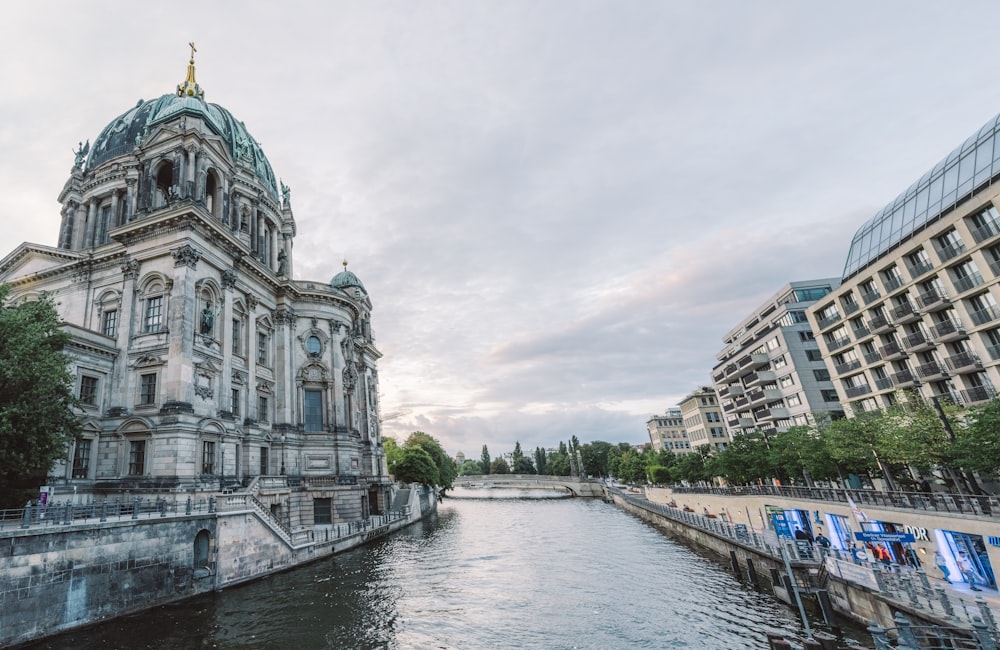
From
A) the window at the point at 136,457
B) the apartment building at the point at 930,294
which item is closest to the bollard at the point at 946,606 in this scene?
the apartment building at the point at 930,294

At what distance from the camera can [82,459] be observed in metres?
31.5

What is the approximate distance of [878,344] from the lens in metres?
45.2

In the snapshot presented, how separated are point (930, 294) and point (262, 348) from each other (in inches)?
2338

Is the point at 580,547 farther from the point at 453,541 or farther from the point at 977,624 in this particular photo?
the point at 977,624

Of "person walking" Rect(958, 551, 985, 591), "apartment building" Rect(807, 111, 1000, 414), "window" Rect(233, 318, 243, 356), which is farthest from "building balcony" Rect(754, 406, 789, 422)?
"window" Rect(233, 318, 243, 356)

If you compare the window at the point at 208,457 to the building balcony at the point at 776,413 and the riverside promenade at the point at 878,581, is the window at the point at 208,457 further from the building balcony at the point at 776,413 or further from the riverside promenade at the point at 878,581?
the building balcony at the point at 776,413

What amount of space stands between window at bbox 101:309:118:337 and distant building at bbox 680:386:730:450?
9209cm

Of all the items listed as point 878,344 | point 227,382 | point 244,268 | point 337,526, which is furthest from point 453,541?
point 878,344

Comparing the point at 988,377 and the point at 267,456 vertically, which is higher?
the point at 267,456

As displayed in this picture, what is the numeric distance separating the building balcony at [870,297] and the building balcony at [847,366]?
21.6 ft

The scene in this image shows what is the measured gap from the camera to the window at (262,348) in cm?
4466

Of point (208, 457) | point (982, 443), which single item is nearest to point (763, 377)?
point (982, 443)

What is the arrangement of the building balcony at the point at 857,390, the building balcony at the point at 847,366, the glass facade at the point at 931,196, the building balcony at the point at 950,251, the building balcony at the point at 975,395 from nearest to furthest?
the building balcony at the point at 975,395 < the building balcony at the point at 950,251 < the glass facade at the point at 931,196 < the building balcony at the point at 857,390 < the building balcony at the point at 847,366

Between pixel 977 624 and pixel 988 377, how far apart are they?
33.7m
